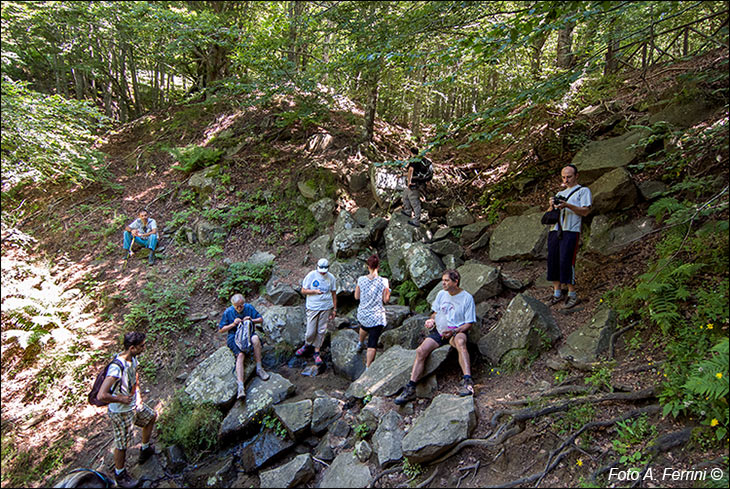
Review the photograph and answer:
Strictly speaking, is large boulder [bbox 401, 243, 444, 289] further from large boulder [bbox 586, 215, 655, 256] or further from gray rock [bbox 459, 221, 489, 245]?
large boulder [bbox 586, 215, 655, 256]

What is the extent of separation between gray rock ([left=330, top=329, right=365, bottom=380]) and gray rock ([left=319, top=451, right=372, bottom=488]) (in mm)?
1622

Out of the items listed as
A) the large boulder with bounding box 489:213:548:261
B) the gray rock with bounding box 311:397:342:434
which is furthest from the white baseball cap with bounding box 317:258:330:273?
the large boulder with bounding box 489:213:548:261

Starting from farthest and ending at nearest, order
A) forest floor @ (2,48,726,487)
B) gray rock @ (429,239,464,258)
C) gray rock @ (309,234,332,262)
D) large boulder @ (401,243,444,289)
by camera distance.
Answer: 1. gray rock @ (309,234,332,262)
2. gray rock @ (429,239,464,258)
3. large boulder @ (401,243,444,289)
4. forest floor @ (2,48,726,487)

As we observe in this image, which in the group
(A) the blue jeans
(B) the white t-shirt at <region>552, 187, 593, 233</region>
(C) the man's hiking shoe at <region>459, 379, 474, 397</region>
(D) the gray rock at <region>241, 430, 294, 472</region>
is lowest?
(D) the gray rock at <region>241, 430, 294, 472</region>

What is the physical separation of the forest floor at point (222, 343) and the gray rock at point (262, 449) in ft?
0.62

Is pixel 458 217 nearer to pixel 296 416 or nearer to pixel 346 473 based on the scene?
pixel 296 416

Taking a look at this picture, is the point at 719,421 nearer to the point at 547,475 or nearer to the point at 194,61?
the point at 547,475

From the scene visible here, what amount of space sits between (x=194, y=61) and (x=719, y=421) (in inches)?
703

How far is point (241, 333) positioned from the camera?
5.87 meters

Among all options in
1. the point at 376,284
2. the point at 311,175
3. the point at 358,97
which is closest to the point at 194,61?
the point at 358,97

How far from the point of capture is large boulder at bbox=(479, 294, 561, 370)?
4.61 m

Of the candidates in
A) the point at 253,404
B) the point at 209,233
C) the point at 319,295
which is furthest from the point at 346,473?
the point at 209,233

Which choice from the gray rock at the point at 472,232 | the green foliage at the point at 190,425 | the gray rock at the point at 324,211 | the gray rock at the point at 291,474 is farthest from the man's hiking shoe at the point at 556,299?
the gray rock at the point at 324,211

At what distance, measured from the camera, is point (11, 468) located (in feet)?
16.9
